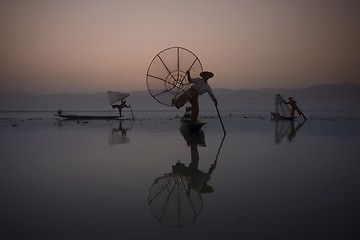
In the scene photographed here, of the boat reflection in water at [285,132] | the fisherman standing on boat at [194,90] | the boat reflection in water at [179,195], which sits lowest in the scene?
the boat reflection in water at [179,195]

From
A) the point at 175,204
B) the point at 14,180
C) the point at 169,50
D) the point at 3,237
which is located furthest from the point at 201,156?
the point at 169,50

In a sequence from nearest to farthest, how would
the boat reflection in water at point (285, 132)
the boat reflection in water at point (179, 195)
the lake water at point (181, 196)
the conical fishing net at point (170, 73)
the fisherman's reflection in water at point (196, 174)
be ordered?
the lake water at point (181, 196)
the boat reflection in water at point (179, 195)
the fisherman's reflection in water at point (196, 174)
the boat reflection in water at point (285, 132)
the conical fishing net at point (170, 73)

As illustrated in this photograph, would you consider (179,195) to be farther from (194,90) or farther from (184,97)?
(194,90)

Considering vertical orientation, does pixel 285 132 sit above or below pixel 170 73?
below

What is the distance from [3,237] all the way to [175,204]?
2963mm

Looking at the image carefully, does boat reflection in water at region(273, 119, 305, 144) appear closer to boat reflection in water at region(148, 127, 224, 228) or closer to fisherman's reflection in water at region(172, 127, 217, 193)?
fisherman's reflection in water at region(172, 127, 217, 193)

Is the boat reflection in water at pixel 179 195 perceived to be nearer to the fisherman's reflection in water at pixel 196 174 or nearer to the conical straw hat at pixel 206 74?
the fisherman's reflection in water at pixel 196 174

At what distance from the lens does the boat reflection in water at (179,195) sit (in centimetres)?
468

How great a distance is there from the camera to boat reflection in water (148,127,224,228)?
468 cm

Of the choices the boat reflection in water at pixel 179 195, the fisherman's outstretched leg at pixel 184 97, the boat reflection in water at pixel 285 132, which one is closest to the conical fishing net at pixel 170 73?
the fisherman's outstretched leg at pixel 184 97

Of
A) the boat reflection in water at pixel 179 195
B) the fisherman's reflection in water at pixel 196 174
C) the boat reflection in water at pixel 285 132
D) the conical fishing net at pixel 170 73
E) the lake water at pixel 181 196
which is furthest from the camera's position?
the conical fishing net at pixel 170 73

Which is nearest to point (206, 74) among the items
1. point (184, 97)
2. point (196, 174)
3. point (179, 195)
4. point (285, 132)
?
point (184, 97)

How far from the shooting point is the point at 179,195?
5898 mm

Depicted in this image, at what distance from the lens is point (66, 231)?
407 cm
